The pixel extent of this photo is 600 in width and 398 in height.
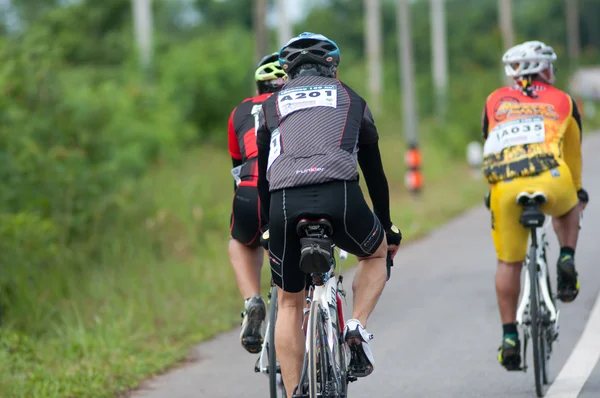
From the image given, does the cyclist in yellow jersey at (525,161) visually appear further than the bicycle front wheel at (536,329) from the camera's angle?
Yes

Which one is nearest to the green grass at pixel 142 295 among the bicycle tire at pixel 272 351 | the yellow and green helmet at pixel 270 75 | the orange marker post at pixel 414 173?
the orange marker post at pixel 414 173

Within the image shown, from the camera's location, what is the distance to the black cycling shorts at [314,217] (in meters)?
4.93

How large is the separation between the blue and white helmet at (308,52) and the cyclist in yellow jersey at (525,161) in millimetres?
1769

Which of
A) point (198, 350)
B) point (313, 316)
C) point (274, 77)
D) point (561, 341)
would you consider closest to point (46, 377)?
point (198, 350)

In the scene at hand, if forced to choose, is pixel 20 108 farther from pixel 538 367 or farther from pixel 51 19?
pixel 51 19

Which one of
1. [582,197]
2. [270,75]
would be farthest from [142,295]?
[582,197]

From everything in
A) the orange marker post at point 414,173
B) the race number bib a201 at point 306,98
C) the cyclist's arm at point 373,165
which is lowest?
the cyclist's arm at point 373,165

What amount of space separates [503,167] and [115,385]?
292 centimetres

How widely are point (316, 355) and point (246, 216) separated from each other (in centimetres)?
186

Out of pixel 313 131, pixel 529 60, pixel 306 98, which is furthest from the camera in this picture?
pixel 529 60

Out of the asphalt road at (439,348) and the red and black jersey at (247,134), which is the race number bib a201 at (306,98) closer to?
the red and black jersey at (247,134)

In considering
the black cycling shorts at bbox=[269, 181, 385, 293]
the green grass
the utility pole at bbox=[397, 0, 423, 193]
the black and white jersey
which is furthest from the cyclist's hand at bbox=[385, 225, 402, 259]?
the utility pole at bbox=[397, 0, 423, 193]

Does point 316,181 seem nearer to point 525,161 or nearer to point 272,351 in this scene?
point 272,351

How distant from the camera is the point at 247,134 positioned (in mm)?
6699
